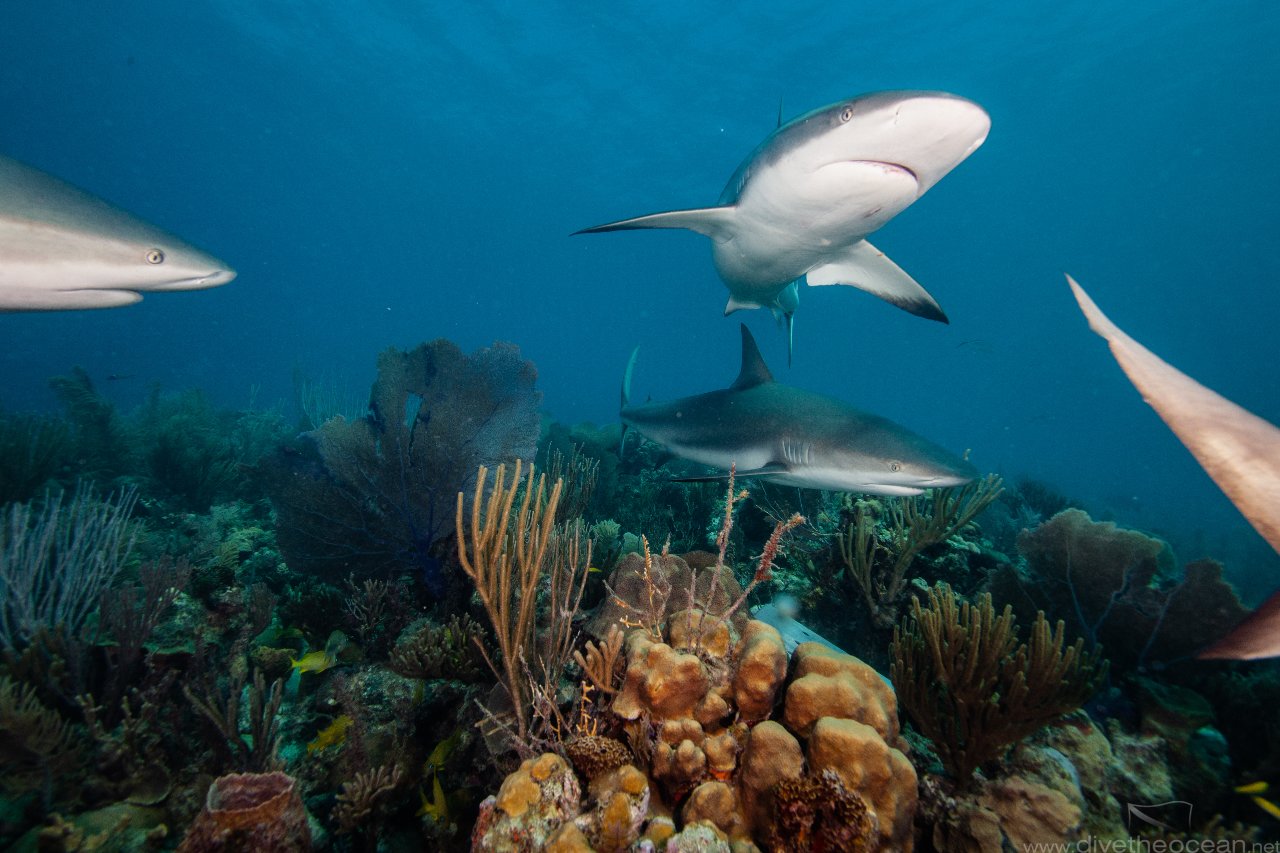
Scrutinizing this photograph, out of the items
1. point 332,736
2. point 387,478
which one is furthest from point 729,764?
point 387,478

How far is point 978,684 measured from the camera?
2717 mm

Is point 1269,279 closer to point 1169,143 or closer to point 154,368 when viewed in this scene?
point 1169,143

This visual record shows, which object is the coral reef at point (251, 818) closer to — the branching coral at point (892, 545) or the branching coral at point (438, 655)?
the branching coral at point (438, 655)

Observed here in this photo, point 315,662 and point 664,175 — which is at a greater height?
point 664,175

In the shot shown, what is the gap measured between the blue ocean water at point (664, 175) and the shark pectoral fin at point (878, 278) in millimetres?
9224

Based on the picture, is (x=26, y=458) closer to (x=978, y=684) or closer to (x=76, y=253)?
(x=76, y=253)

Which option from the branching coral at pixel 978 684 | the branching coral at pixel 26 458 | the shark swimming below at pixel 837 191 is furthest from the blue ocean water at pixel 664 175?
the branching coral at pixel 978 684

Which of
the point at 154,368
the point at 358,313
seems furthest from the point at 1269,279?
the point at 358,313

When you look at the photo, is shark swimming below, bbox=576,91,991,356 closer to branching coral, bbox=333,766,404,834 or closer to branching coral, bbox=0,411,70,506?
branching coral, bbox=333,766,404,834

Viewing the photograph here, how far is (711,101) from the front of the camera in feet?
163

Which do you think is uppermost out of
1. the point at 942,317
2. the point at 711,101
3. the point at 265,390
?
the point at 711,101

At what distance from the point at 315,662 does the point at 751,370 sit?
549 cm

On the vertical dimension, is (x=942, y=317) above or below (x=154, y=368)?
above

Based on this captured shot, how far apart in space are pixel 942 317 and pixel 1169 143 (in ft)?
300
